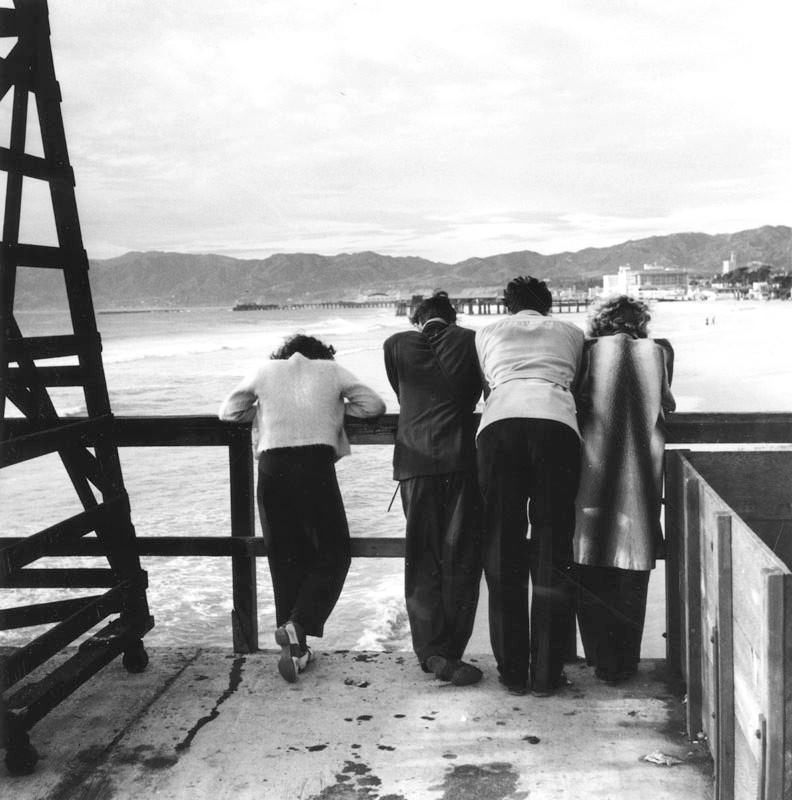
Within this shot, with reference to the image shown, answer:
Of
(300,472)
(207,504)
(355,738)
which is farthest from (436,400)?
(207,504)

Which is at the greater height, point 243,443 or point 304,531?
point 243,443

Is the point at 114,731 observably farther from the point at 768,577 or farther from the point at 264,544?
the point at 768,577

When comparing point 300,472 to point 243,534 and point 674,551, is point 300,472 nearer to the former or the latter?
point 243,534

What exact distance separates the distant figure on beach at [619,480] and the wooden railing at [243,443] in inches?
12.7

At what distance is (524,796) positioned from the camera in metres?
2.70

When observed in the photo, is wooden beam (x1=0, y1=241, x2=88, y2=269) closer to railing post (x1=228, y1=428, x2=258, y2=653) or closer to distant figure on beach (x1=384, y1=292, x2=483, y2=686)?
railing post (x1=228, y1=428, x2=258, y2=653)

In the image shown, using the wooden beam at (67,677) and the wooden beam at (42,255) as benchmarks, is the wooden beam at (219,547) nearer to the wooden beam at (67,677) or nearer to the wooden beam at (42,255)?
the wooden beam at (67,677)

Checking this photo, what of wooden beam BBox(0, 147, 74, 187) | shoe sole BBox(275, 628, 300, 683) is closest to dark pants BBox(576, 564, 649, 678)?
shoe sole BBox(275, 628, 300, 683)

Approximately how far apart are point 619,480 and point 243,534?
165 centimetres

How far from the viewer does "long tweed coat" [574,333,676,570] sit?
11.2ft

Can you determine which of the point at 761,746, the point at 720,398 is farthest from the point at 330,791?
the point at 720,398

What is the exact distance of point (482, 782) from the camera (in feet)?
9.15

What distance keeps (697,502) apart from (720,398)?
20930mm

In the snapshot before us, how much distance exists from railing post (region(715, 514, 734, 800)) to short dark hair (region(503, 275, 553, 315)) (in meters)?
1.45
